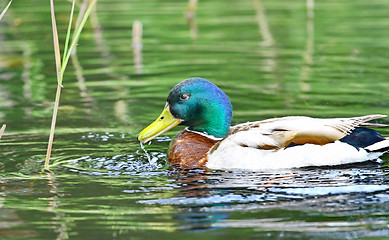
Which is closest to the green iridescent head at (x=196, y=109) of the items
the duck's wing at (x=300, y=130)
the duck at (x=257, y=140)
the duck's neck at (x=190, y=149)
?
the duck at (x=257, y=140)

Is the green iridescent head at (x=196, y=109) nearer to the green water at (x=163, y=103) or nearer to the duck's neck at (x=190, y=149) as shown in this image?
the duck's neck at (x=190, y=149)

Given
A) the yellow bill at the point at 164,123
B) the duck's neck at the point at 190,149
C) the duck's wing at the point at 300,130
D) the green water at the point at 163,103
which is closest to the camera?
the green water at the point at 163,103

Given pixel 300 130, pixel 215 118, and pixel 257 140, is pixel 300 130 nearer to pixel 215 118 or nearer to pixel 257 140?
pixel 257 140

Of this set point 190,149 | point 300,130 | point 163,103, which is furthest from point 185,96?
point 163,103

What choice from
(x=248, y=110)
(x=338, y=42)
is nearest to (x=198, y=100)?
(x=248, y=110)

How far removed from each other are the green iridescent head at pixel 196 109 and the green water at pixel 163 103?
17.6 inches

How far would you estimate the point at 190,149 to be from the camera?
25.9 ft

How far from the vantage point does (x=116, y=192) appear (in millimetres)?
6719

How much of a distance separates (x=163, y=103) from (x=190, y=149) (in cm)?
298

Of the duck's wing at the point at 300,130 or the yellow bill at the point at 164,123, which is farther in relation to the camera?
the yellow bill at the point at 164,123

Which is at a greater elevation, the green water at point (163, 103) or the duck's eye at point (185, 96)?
the duck's eye at point (185, 96)

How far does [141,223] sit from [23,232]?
3.10ft

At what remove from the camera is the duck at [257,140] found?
749cm

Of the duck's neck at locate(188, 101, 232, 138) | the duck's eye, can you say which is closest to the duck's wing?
the duck's neck at locate(188, 101, 232, 138)
